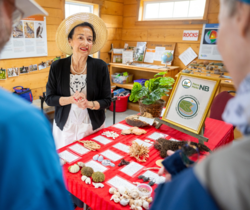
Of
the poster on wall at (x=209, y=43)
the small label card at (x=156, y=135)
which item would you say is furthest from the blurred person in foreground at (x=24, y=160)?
the poster on wall at (x=209, y=43)

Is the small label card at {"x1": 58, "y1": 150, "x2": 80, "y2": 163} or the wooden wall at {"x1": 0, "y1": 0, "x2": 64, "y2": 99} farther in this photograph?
the wooden wall at {"x1": 0, "y1": 0, "x2": 64, "y2": 99}

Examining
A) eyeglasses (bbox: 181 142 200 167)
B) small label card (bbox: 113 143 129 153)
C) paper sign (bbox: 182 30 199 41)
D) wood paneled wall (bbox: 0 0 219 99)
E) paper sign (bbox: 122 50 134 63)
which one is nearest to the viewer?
eyeglasses (bbox: 181 142 200 167)

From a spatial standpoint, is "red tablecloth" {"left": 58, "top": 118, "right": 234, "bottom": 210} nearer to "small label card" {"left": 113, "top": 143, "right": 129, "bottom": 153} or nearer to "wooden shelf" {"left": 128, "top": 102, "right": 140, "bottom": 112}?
"small label card" {"left": 113, "top": 143, "right": 129, "bottom": 153}

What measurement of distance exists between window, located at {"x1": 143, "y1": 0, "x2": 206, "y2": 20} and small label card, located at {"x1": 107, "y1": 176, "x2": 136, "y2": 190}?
359 cm

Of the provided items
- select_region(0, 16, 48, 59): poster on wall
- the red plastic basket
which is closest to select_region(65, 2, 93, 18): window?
→ select_region(0, 16, 48, 59): poster on wall

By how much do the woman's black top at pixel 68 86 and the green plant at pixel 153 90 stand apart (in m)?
0.30

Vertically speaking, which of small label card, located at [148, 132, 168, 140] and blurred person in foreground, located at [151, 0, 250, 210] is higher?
blurred person in foreground, located at [151, 0, 250, 210]

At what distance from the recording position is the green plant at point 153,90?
1.85 m

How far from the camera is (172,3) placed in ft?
13.0

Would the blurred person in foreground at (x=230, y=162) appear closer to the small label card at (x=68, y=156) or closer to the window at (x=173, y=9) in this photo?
the small label card at (x=68, y=156)

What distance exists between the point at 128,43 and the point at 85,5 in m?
Answer: 1.24

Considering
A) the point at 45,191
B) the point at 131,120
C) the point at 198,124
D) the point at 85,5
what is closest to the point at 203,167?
the point at 45,191

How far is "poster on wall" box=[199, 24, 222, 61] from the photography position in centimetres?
344

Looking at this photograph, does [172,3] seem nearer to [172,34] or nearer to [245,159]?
[172,34]
